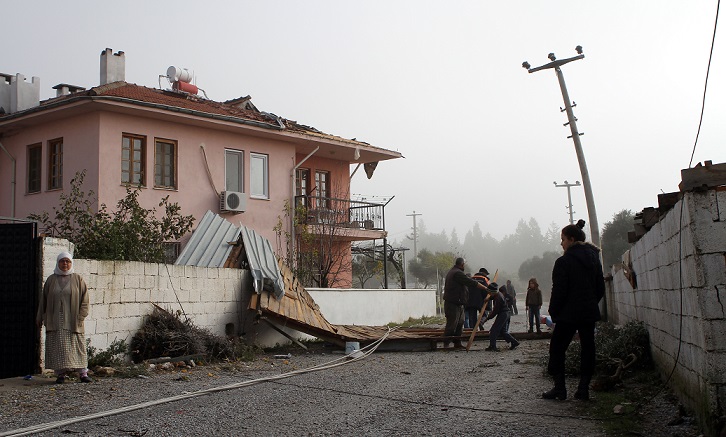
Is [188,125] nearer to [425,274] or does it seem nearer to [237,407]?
[237,407]

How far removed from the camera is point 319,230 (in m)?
24.6

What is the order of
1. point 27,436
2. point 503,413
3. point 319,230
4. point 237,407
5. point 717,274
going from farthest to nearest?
point 319,230, point 237,407, point 503,413, point 27,436, point 717,274

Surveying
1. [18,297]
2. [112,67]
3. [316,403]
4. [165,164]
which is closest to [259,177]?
[165,164]

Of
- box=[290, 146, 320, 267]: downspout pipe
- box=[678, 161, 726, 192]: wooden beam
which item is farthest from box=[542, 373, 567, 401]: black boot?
box=[290, 146, 320, 267]: downspout pipe

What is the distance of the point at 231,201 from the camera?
73.0 ft

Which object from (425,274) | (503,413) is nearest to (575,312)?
(503,413)

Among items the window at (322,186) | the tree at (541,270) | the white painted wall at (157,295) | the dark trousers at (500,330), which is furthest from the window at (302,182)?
the tree at (541,270)

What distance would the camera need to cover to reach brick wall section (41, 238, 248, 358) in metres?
10.3

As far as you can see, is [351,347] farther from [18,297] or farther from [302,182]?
[302,182]

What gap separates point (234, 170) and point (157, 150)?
9.20 ft

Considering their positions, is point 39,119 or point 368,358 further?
point 39,119

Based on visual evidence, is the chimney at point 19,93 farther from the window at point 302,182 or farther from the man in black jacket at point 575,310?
the man in black jacket at point 575,310

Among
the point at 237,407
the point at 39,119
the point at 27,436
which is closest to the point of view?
the point at 27,436

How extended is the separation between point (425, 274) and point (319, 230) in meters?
47.3
